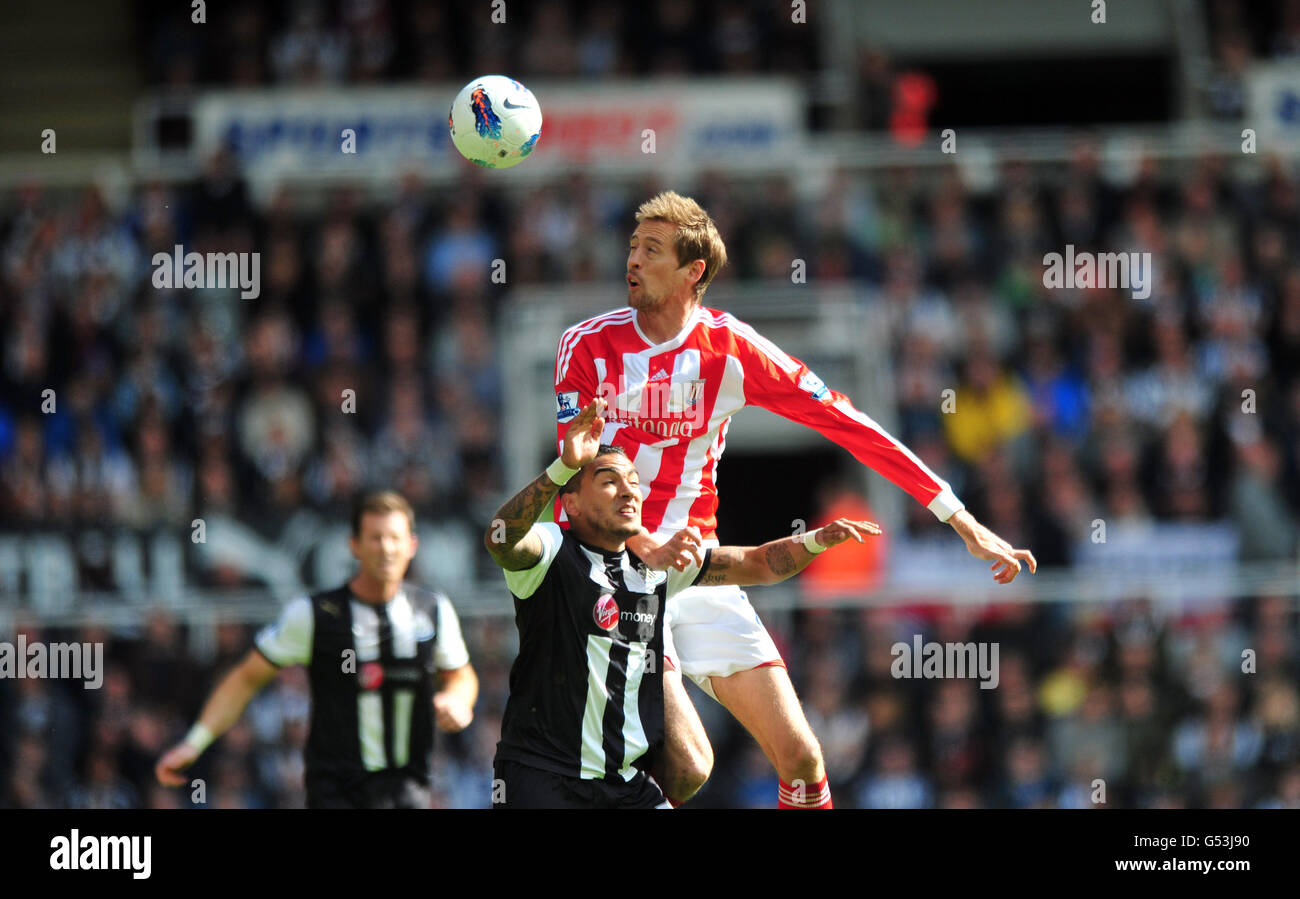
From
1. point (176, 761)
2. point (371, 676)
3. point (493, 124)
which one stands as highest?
point (493, 124)

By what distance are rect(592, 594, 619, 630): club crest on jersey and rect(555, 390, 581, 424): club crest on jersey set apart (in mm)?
798

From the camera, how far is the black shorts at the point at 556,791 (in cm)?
674

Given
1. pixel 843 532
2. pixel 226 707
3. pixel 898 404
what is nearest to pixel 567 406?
pixel 843 532

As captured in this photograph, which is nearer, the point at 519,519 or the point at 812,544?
the point at 519,519

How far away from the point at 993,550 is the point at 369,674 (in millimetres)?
3083

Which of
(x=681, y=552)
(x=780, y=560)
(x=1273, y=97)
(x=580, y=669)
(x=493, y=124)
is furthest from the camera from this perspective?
(x=1273, y=97)

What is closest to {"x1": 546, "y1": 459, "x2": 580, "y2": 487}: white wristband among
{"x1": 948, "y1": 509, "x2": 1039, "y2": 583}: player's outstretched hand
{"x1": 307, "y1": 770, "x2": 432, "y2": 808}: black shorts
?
{"x1": 948, "y1": 509, "x2": 1039, "y2": 583}: player's outstretched hand

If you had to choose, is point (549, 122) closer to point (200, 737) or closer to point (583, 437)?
point (200, 737)

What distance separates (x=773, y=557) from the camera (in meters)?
7.32

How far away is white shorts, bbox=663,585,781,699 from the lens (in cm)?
771

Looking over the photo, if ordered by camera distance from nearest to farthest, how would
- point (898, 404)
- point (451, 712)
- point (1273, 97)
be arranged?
1. point (451, 712)
2. point (898, 404)
3. point (1273, 97)

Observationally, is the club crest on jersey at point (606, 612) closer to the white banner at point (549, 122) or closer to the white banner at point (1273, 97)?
the white banner at point (549, 122)

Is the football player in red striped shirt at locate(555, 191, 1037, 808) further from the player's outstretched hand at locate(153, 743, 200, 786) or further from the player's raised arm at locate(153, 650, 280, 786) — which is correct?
the player's outstretched hand at locate(153, 743, 200, 786)
